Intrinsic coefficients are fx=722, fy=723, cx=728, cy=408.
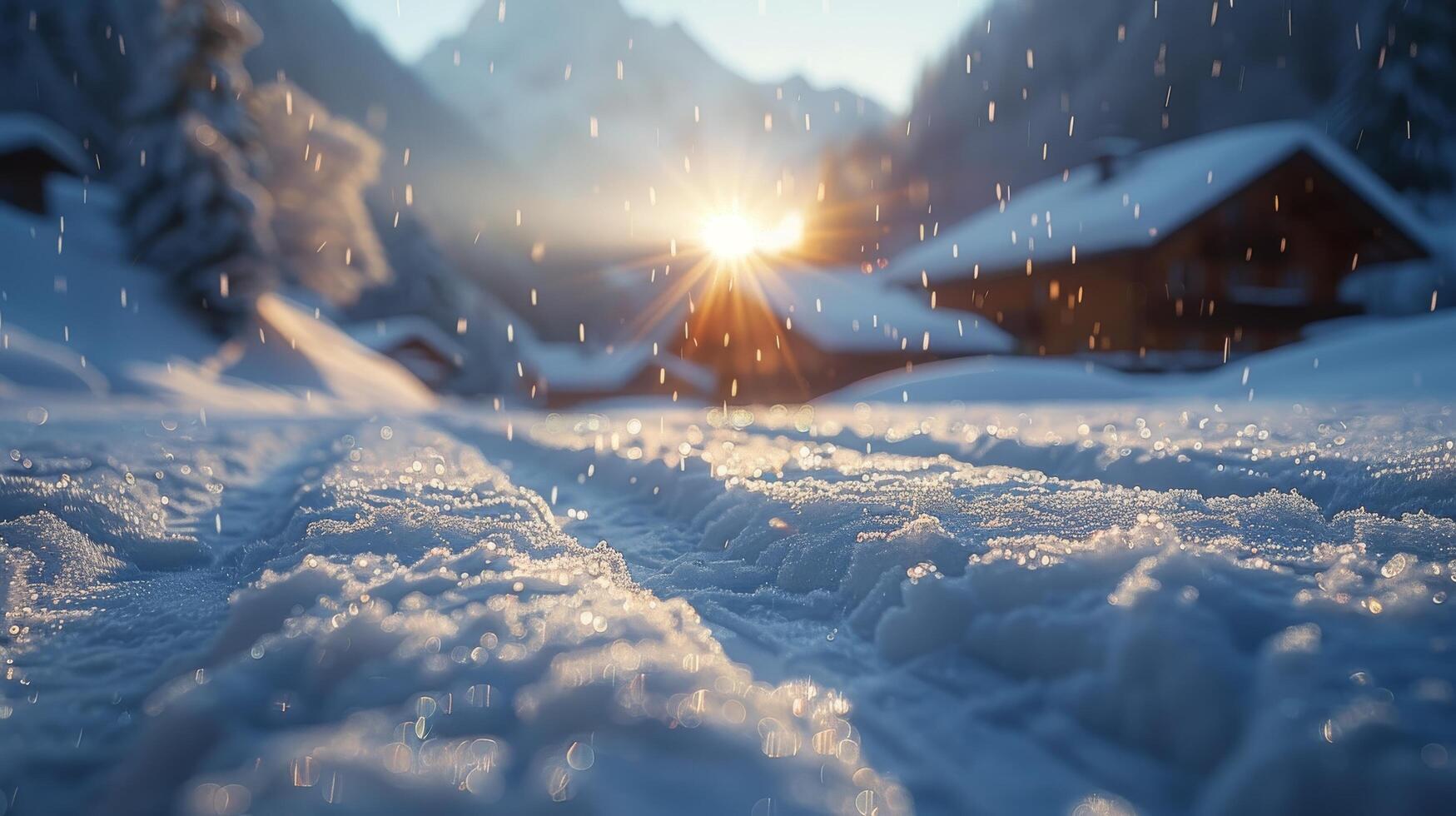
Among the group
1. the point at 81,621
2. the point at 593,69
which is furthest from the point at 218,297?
the point at 593,69

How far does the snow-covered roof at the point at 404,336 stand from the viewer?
33000 millimetres

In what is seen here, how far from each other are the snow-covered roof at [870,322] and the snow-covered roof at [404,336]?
18.7 metres

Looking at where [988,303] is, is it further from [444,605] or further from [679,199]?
[679,199]

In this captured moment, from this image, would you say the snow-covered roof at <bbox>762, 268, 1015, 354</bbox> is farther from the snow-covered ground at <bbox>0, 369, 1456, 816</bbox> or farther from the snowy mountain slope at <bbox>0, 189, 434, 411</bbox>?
the snow-covered ground at <bbox>0, 369, 1456, 816</bbox>

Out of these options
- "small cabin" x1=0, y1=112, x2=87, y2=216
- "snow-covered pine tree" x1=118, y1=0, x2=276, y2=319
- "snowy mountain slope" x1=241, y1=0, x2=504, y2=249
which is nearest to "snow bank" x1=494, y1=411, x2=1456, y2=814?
"snow-covered pine tree" x1=118, y1=0, x2=276, y2=319

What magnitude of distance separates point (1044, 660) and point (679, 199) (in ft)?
432

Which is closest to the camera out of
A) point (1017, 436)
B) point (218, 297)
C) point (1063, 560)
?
point (1063, 560)

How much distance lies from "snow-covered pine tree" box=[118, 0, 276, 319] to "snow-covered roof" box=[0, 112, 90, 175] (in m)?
7.00

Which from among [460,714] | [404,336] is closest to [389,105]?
[404,336]

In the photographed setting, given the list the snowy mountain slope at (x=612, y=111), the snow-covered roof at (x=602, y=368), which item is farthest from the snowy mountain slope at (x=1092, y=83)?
the snowy mountain slope at (x=612, y=111)

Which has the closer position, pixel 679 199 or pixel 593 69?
pixel 679 199

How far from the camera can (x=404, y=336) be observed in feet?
111

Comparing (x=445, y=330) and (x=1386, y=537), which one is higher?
(x=445, y=330)

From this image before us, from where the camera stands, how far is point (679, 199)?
127625mm
